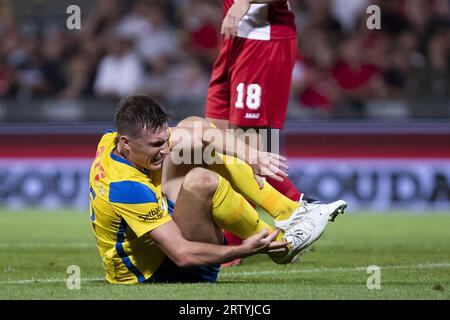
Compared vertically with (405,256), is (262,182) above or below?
above

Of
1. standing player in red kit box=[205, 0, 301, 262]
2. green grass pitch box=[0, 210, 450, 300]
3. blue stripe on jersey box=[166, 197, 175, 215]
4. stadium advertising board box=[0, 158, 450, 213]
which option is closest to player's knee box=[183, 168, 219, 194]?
blue stripe on jersey box=[166, 197, 175, 215]

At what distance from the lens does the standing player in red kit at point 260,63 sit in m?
7.59

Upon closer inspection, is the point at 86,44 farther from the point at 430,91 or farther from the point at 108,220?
the point at 108,220

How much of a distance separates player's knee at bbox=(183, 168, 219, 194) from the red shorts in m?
1.97

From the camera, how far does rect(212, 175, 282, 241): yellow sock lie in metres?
5.70

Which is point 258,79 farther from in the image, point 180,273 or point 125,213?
point 125,213

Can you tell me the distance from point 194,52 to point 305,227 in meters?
8.37

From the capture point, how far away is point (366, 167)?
12844 millimetres

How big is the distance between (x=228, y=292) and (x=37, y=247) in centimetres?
368

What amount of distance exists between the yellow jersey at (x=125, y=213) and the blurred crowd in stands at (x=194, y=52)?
7.78 meters

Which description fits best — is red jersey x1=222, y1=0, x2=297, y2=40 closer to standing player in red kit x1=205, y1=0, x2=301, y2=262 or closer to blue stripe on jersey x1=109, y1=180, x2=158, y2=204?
standing player in red kit x1=205, y1=0, x2=301, y2=262

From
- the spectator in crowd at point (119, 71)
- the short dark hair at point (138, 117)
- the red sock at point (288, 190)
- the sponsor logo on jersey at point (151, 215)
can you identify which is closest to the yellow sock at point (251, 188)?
the red sock at point (288, 190)

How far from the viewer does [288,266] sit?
7258 mm

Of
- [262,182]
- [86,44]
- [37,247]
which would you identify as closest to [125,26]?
[86,44]
